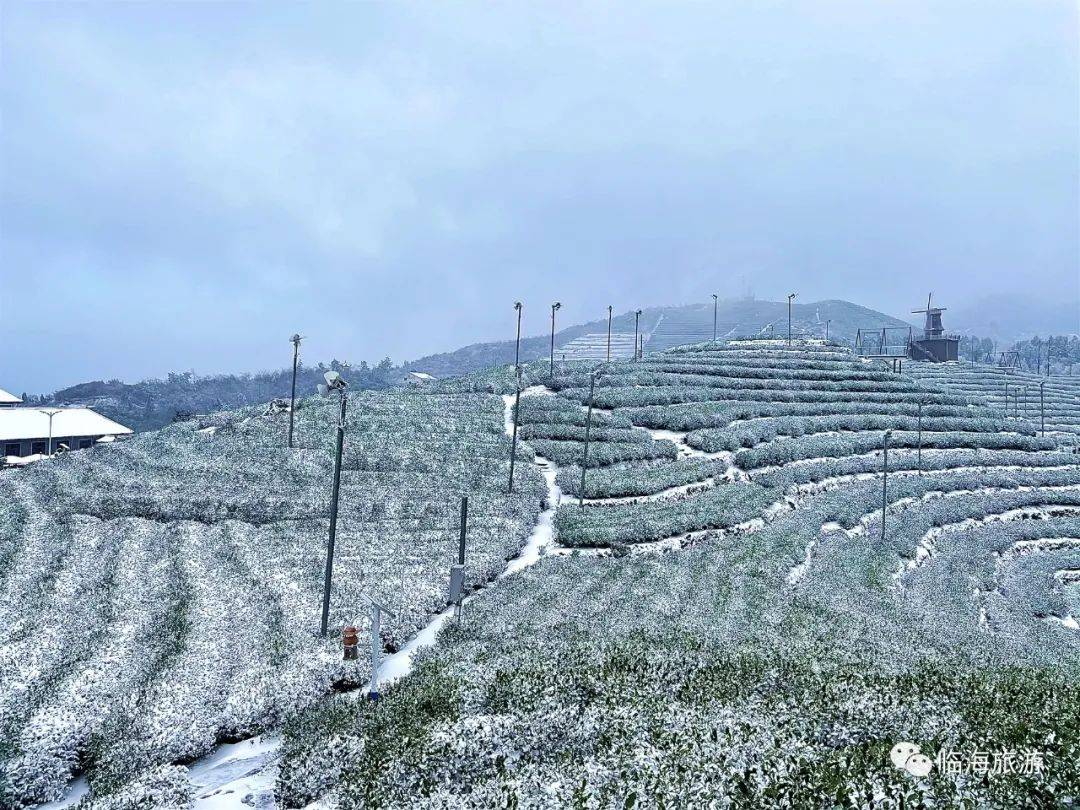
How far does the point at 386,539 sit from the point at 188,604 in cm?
920

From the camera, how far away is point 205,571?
25.6 m

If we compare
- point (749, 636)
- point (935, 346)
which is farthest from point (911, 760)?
point (935, 346)

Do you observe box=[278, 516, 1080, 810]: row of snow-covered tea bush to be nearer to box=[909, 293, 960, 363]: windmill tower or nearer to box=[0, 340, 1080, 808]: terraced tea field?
box=[0, 340, 1080, 808]: terraced tea field

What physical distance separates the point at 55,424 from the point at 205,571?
69.6 m

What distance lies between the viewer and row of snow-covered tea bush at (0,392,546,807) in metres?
14.2

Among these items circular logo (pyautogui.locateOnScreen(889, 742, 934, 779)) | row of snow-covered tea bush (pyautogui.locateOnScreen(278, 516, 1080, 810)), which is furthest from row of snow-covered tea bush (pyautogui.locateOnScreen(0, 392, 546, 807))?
circular logo (pyautogui.locateOnScreen(889, 742, 934, 779))

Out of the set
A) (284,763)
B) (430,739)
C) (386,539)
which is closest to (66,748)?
(284,763)

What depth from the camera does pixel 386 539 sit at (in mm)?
29984

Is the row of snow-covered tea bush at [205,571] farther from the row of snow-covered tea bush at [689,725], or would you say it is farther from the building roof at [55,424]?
the building roof at [55,424]

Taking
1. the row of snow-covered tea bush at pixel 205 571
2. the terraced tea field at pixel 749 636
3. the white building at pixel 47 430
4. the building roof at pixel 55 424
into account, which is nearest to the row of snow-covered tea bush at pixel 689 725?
the terraced tea field at pixel 749 636

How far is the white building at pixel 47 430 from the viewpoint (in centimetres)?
7481

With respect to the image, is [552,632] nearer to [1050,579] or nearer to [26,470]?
[1050,579]

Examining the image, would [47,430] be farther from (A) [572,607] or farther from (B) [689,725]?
(B) [689,725]

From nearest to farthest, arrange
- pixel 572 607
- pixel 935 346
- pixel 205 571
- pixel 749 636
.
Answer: pixel 749 636
pixel 572 607
pixel 205 571
pixel 935 346
